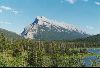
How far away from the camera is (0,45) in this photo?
6412 inches

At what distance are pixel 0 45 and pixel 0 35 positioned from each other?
7.77m

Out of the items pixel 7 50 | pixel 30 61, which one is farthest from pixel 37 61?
pixel 7 50

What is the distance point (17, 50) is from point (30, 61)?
46.3m

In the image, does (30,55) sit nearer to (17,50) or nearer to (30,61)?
(30,61)

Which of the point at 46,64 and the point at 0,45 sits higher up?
the point at 0,45

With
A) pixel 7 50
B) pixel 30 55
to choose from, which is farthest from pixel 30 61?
pixel 7 50

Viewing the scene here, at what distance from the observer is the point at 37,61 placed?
4815 inches

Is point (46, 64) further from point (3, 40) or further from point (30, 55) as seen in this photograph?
point (3, 40)

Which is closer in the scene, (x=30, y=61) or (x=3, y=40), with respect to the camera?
(x=30, y=61)

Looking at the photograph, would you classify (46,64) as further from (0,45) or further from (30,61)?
(0,45)

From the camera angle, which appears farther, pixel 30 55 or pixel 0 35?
pixel 0 35

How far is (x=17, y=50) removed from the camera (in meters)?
170

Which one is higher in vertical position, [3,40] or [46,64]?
[3,40]

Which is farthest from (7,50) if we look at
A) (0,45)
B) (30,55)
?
(30,55)
